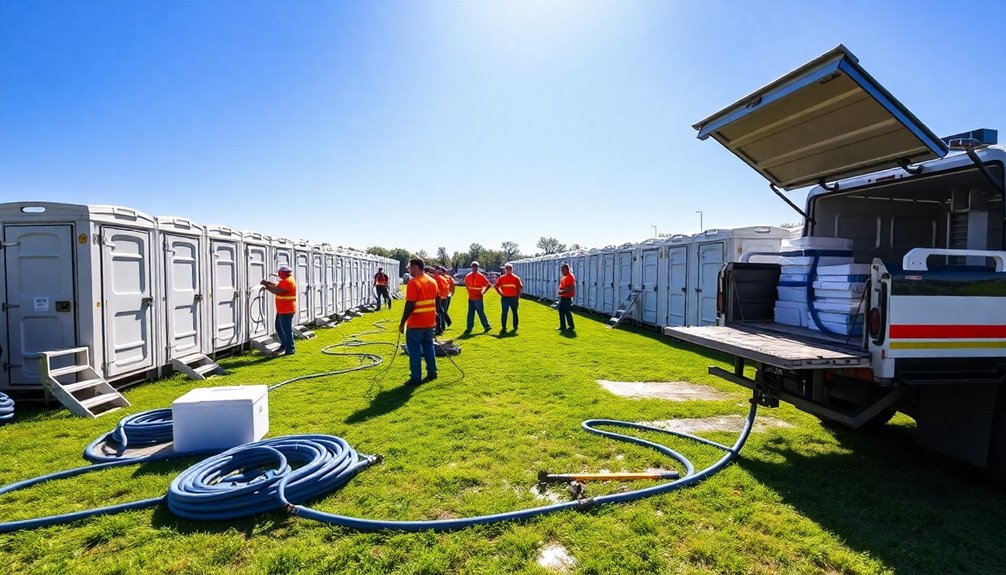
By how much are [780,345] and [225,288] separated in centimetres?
942

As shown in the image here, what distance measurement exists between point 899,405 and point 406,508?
415 cm

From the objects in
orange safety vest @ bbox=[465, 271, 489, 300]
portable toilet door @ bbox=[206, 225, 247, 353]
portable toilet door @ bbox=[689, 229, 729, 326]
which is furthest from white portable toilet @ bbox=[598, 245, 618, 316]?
portable toilet door @ bbox=[206, 225, 247, 353]

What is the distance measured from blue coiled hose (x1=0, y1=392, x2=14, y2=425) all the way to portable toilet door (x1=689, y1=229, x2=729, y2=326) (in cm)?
1140

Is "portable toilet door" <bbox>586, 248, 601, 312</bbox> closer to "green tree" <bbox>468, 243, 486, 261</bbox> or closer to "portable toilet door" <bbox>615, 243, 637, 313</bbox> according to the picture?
"portable toilet door" <bbox>615, 243, 637, 313</bbox>

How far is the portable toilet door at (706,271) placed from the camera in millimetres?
11023

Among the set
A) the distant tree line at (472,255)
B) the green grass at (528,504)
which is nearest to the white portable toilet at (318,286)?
the green grass at (528,504)

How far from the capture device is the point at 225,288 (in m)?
9.66

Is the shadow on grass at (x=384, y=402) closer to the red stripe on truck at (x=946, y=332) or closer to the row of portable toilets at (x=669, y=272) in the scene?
the red stripe on truck at (x=946, y=332)

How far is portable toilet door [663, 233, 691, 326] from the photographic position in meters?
12.4

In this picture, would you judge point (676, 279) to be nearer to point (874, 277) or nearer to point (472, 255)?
point (874, 277)

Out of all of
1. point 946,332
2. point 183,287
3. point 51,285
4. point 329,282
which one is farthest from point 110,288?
point 329,282

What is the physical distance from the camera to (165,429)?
4840mm

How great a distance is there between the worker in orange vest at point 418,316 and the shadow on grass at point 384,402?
1.33 ft

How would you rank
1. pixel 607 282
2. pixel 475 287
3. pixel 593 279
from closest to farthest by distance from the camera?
pixel 475 287 → pixel 607 282 → pixel 593 279
